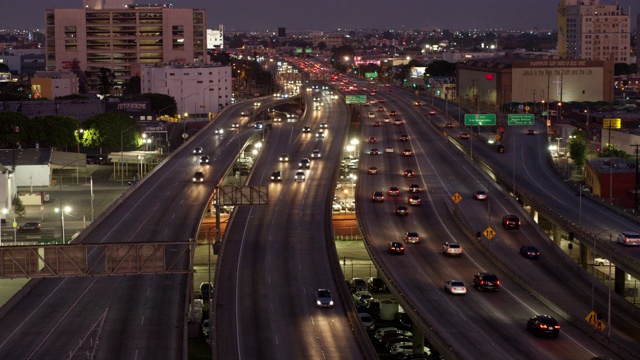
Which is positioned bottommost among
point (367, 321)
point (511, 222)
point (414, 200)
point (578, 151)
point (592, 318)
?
point (367, 321)

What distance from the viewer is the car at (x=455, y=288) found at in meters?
40.9

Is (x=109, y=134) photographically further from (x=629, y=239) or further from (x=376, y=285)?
(x=629, y=239)

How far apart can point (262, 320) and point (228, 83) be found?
387 feet

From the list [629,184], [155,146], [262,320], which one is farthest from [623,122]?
[262,320]

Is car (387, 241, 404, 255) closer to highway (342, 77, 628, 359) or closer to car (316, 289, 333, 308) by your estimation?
highway (342, 77, 628, 359)

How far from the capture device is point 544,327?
113ft

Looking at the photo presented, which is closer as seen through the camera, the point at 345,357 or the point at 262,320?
the point at 345,357

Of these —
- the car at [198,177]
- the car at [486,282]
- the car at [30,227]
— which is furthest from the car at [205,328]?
the car at [198,177]

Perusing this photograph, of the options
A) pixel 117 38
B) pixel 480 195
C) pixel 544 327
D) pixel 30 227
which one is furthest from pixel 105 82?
pixel 544 327

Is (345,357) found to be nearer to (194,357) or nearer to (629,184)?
(194,357)

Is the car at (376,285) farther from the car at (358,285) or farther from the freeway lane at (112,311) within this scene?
the freeway lane at (112,311)

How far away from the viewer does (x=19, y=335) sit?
112 feet

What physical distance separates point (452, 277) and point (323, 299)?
27.0 ft

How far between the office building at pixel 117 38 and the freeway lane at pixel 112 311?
132m
